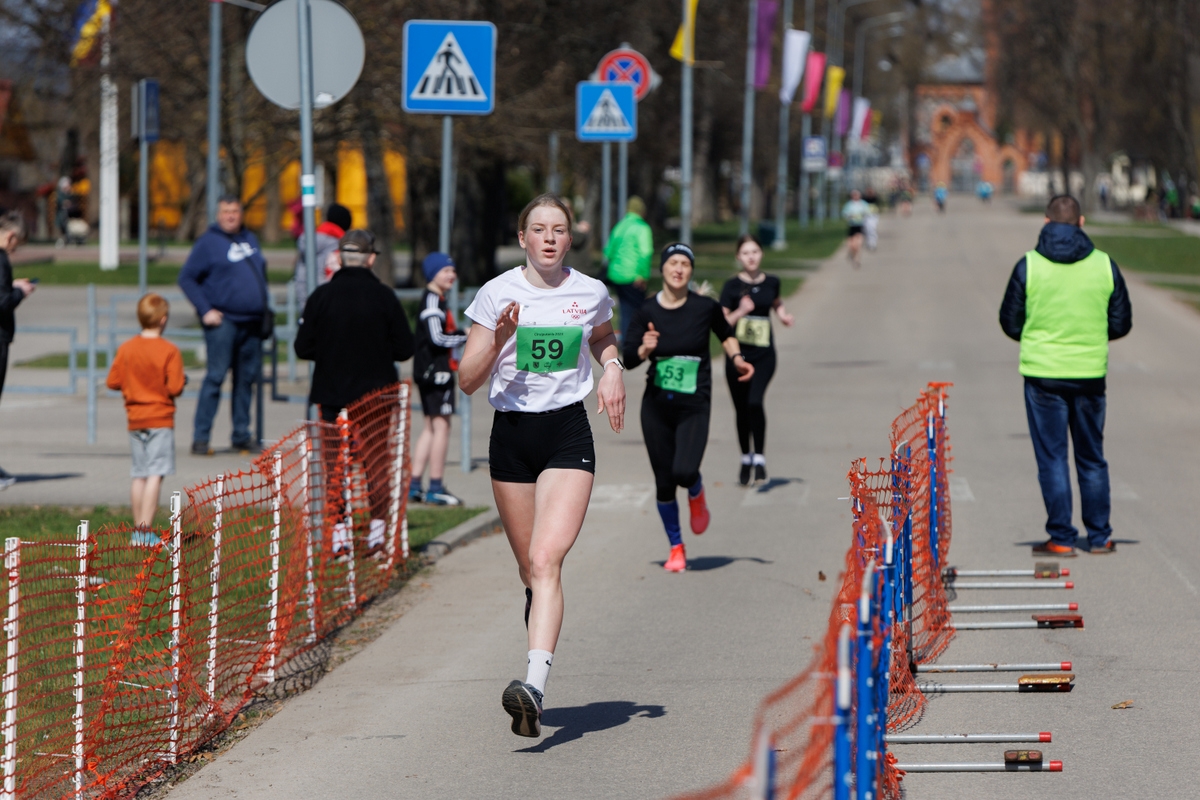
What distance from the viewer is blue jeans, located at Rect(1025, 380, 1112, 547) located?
31.7 ft

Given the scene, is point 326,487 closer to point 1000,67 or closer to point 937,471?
point 937,471

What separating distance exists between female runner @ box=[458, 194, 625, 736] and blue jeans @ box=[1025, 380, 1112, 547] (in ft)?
14.2

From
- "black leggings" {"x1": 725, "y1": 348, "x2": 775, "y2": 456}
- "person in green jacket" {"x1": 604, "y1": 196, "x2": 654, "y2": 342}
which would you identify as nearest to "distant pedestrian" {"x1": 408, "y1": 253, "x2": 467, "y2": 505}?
"black leggings" {"x1": 725, "y1": 348, "x2": 775, "y2": 456}

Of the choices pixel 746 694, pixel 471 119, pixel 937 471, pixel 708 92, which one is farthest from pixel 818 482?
pixel 708 92

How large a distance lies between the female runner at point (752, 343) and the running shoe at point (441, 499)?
2205 mm

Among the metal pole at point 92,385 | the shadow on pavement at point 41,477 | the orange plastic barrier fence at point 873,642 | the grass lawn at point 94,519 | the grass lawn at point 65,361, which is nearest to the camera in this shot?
the orange plastic barrier fence at point 873,642

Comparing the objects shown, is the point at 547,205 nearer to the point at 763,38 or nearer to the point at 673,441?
the point at 673,441

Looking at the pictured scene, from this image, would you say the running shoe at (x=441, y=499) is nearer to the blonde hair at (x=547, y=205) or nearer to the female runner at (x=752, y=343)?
the female runner at (x=752, y=343)

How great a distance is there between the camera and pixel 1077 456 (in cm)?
978

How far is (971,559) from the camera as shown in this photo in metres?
9.59

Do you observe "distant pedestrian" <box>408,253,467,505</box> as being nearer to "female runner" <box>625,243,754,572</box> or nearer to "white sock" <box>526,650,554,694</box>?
"female runner" <box>625,243,754,572</box>

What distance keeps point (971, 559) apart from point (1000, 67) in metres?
79.8

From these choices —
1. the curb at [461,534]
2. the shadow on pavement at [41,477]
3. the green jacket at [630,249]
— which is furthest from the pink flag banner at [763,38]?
the curb at [461,534]

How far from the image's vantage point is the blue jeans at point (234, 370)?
517 inches
